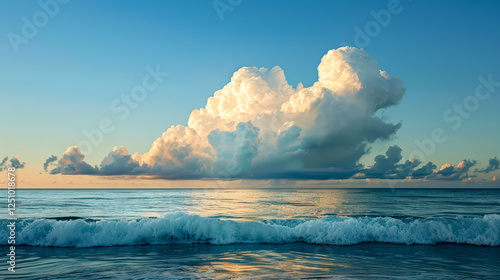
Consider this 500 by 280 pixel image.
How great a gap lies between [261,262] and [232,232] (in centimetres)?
689

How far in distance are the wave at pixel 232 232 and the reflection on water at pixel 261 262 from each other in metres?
1.14

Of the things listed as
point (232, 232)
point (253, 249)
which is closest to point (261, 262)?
point (253, 249)

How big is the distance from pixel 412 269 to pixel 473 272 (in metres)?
2.64

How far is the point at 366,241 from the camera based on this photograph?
2255cm

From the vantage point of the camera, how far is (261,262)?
52.7ft

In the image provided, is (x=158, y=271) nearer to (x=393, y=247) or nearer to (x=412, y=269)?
(x=412, y=269)

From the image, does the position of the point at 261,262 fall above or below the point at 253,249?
above

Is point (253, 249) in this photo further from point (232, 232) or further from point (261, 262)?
point (261, 262)

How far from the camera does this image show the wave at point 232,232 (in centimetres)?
2139

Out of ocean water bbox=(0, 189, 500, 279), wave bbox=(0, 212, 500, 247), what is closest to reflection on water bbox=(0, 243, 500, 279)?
ocean water bbox=(0, 189, 500, 279)

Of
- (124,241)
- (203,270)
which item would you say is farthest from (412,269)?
(124,241)

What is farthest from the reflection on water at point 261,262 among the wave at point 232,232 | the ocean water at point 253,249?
the wave at point 232,232

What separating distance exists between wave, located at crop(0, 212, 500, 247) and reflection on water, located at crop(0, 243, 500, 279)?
3.75 feet

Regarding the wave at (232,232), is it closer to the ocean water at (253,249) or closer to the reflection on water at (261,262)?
the ocean water at (253,249)
